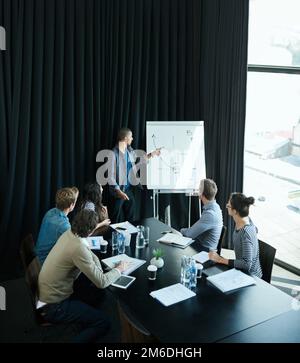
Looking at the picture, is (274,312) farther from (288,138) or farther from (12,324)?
(288,138)

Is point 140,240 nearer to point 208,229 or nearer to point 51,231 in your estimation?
point 208,229

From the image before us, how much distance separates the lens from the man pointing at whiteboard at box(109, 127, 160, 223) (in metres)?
4.87

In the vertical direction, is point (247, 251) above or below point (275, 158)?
below

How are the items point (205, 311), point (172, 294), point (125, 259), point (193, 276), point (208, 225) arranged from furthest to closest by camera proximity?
point (208, 225), point (125, 259), point (193, 276), point (172, 294), point (205, 311)

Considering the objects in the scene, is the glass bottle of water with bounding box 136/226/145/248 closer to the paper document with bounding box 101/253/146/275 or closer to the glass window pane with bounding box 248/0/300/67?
the paper document with bounding box 101/253/146/275

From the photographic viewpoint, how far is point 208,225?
357 cm

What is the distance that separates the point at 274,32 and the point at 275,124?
1090 millimetres

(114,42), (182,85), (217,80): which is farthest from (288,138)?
(114,42)

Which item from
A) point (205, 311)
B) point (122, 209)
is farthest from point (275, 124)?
point (205, 311)

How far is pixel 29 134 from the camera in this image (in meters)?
4.45

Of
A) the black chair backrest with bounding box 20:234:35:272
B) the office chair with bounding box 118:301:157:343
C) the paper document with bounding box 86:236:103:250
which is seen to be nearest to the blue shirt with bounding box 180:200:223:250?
the paper document with bounding box 86:236:103:250

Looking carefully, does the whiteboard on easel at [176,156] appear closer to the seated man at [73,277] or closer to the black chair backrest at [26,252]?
the black chair backrest at [26,252]

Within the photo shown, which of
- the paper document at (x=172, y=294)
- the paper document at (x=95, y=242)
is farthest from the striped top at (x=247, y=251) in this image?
the paper document at (x=95, y=242)
